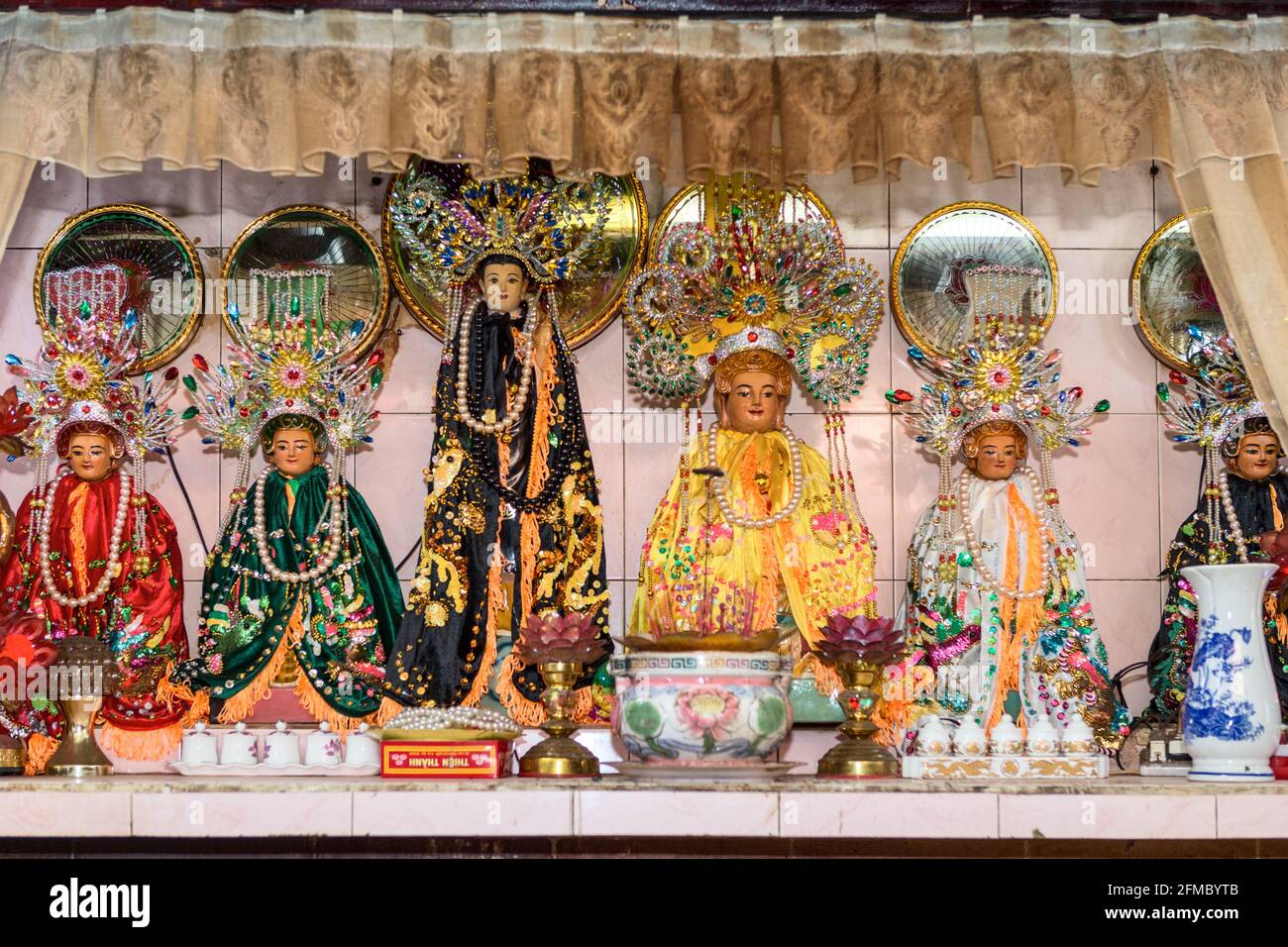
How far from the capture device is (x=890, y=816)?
5695 millimetres

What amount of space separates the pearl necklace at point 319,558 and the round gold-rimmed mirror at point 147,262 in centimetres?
77

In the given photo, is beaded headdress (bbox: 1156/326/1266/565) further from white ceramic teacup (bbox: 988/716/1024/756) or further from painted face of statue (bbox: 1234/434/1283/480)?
white ceramic teacup (bbox: 988/716/1024/756)

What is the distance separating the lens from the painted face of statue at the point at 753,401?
705 cm

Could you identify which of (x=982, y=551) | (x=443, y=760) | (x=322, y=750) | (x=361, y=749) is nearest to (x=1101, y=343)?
(x=982, y=551)

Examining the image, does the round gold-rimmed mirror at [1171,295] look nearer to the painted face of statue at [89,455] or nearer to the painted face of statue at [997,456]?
the painted face of statue at [997,456]

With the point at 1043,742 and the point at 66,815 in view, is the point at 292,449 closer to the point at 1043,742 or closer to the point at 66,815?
the point at 66,815

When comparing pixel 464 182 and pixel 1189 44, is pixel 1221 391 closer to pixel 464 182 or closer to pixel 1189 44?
pixel 1189 44

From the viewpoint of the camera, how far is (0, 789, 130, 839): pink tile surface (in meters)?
5.74

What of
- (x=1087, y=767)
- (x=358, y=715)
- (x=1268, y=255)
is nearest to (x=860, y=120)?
(x=1268, y=255)

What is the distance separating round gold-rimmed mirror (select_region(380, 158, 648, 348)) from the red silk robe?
1266 mm

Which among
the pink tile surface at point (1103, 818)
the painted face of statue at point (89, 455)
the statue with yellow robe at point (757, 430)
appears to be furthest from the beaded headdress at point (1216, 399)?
the painted face of statue at point (89, 455)

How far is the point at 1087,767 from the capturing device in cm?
618

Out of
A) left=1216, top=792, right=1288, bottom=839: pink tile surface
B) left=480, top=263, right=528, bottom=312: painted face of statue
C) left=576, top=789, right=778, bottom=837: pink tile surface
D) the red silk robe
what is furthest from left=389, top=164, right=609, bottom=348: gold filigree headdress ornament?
left=1216, top=792, right=1288, bottom=839: pink tile surface

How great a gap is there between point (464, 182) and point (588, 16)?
1.05 m
